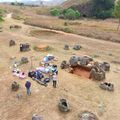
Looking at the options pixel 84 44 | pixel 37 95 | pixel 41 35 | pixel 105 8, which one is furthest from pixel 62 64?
pixel 105 8

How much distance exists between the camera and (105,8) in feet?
292

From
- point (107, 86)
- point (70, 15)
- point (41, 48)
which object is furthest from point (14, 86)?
point (70, 15)

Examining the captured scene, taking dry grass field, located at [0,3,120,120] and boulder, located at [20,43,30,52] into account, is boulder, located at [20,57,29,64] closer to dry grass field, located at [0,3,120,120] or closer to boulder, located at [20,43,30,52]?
dry grass field, located at [0,3,120,120]

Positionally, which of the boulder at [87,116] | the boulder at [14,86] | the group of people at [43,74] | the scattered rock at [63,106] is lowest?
the boulder at [87,116]

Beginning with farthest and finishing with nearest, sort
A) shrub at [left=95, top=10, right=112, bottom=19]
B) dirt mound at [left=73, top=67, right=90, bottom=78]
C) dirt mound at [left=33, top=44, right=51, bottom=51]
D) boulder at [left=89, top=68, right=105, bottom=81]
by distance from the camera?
shrub at [left=95, top=10, right=112, bottom=19]
dirt mound at [left=33, top=44, right=51, bottom=51]
dirt mound at [left=73, top=67, right=90, bottom=78]
boulder at [left=89, top=68, right=105, bottom=81]

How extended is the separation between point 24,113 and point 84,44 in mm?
24139

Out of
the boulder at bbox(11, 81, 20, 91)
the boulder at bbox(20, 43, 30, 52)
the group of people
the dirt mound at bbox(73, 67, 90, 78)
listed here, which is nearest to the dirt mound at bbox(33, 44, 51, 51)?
the boulder at bbox(20, 43, 30, 52)

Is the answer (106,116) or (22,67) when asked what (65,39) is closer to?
(22,67)

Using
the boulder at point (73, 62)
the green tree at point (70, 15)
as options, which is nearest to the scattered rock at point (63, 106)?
the boulder at point (73, 62)

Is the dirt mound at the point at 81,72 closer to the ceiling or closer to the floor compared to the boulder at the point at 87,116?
closer to the ceiling

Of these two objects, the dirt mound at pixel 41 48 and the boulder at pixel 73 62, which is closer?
the boulder at pixel 73 62

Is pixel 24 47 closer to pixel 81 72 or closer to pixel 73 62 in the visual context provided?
pixel 73 62

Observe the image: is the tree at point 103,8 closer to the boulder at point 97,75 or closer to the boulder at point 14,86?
the boulder at point 97,75

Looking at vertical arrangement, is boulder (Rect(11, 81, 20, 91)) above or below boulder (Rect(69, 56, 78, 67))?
below
